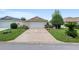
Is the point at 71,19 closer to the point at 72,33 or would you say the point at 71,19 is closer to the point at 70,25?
the point at 70,25

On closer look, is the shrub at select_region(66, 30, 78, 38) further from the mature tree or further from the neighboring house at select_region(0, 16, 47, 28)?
the neighboring house at select_region(0, 16, 47, 28)

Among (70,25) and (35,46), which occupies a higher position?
(70,25)

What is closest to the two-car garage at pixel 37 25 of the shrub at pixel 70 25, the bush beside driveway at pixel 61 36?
the bush beside driveway at pixel 61 36

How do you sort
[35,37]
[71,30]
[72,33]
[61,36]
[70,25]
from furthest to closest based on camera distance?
[61,36] < [72,33] < [71,30] < [35,37] < [70,25]

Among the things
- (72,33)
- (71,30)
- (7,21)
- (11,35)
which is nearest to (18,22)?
(7,21)

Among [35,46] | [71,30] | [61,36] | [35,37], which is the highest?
[71,30]

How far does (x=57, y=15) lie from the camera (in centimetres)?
830

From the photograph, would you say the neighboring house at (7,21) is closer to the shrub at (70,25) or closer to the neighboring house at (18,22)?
the neighboring house at (18,22)

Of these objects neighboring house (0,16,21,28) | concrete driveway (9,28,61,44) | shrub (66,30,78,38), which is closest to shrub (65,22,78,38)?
shrub (66,30,78,38)

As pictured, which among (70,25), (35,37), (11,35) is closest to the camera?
(70,25)

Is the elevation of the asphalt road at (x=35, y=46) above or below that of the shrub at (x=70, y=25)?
below
